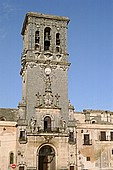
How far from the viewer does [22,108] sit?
1636 inches

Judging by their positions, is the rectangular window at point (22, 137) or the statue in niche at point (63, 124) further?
the statue in niche at point (63, 124)

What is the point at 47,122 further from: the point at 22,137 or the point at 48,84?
the point at 48,84

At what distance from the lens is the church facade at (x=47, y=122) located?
40406 millimetres

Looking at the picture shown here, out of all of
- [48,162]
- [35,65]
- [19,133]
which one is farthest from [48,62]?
[48,162]

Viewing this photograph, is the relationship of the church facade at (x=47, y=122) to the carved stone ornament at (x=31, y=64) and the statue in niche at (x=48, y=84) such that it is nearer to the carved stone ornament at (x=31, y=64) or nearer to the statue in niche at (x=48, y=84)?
the statue in niche at (x=48, y=84)

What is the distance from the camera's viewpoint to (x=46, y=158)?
42844mm

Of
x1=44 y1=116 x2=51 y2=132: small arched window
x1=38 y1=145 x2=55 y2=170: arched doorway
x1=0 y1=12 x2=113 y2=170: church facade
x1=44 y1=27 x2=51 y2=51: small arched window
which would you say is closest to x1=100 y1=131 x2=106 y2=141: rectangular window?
x1=0 y1=12 x2=113 y2=170: church facade

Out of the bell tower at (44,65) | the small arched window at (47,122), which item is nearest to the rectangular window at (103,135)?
the bell tower at (44,65)

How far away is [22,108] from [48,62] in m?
7.55

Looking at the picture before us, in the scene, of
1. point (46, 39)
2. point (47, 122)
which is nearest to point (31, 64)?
point (46, 39)

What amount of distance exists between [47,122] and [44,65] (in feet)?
26.3

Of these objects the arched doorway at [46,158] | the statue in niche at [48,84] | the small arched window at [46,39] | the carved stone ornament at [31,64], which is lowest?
the arched doorway at [46,158]

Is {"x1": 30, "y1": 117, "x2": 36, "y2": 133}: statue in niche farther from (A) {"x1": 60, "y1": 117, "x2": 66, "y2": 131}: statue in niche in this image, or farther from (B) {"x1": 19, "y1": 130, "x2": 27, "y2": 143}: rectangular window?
(A) {"x1": 60, "y1": 117, "x2": 66, "y2": 131}: statue in niche

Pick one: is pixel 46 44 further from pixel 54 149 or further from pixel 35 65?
pixel 54 149
